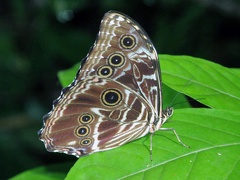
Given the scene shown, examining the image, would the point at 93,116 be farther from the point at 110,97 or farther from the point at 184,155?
the point at 184,155

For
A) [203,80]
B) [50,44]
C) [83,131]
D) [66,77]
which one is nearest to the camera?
[203,80]

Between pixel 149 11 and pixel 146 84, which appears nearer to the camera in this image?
pixel 146 84

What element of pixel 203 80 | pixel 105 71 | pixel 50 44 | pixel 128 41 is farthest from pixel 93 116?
pixel 50 44

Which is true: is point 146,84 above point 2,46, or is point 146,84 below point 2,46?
above

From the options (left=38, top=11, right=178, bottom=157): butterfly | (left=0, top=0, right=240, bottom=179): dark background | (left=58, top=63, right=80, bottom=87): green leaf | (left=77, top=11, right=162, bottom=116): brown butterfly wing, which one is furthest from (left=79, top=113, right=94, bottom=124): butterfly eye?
(left=0, top=0, right=240, bottom=179): dark background

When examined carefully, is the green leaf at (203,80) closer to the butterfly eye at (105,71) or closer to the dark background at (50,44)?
the butterfly eye at (105,71)

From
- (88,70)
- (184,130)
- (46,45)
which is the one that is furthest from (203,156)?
(46,45)

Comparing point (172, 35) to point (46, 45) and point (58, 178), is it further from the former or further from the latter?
point (58, 178)
